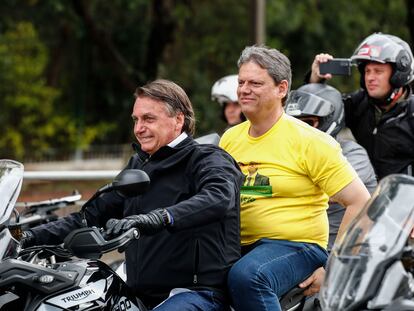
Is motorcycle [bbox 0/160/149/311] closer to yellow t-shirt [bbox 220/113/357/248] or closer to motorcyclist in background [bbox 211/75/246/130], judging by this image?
yellow t-shirt [bbox 220/113/357/248]

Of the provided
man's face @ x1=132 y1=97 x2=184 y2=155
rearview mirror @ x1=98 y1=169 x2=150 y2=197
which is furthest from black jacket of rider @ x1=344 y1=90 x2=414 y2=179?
rearview mirror @ x1=98 y1=169 x2=150 y2=197

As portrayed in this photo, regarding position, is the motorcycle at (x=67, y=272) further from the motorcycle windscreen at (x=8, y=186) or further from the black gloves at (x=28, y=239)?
the black gloves at (x=28, y=239)

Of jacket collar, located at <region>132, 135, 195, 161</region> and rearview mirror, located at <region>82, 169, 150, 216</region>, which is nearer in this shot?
rearview mirror, located at <region>82, 169, 150, 216</region>

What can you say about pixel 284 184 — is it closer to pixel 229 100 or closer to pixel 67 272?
pixel 67 272

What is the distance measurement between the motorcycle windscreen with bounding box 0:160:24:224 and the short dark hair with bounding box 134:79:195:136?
0.72 m

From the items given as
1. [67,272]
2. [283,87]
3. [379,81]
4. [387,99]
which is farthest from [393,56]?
[67,272]

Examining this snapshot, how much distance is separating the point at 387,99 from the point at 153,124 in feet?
9.02

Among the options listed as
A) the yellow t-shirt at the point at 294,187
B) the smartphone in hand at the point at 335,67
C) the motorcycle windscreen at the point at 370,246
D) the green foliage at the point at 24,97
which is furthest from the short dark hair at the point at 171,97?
the green foliage at the point at 24,97

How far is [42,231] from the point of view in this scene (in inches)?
198

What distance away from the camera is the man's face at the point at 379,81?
6992mm

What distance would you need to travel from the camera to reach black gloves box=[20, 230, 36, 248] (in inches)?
193

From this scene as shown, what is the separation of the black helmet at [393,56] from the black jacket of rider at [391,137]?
19 centimetres

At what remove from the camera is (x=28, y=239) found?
4.94 meters

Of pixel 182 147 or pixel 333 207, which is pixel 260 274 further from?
pixel 333 207
